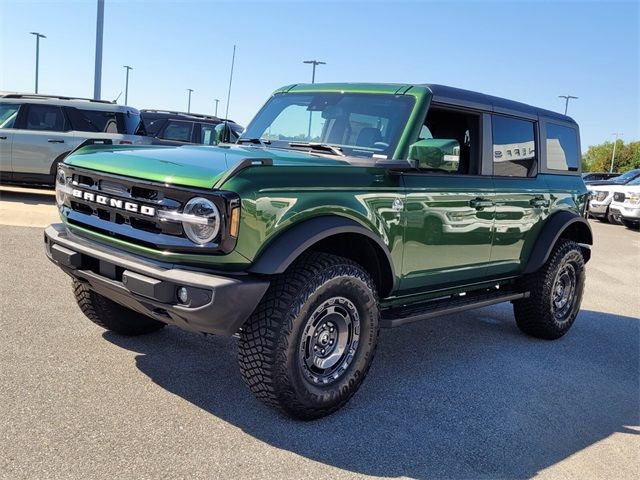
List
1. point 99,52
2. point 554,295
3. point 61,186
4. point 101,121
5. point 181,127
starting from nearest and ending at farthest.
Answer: point 61,186 → point 554,295 → point 101,121 → point 181,127 → point 99,52

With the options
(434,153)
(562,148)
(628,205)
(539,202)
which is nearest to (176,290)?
(434,153)

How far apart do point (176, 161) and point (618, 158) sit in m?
77.6

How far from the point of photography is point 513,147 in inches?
207

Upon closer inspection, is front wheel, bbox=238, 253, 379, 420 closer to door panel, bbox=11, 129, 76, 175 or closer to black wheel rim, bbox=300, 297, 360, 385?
black wheel rim, bbox=300, 297, 360, 385

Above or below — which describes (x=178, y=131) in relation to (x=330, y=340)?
above

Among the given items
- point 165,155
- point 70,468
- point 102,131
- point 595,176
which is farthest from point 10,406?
point 595,176

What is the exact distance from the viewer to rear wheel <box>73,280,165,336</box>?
4.37 metres

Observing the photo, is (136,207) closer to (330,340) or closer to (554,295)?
(330,340)

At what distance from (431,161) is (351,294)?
3.25ft

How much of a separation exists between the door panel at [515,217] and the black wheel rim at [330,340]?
1.74 m

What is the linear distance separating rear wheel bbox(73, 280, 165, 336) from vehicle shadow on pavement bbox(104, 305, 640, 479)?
9 centimetres

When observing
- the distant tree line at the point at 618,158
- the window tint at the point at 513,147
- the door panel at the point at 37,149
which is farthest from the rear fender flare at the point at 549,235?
the distant tree line at the point at 618,158

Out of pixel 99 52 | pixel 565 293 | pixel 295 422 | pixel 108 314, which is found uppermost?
pixel 99 52

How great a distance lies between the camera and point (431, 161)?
3.90m
